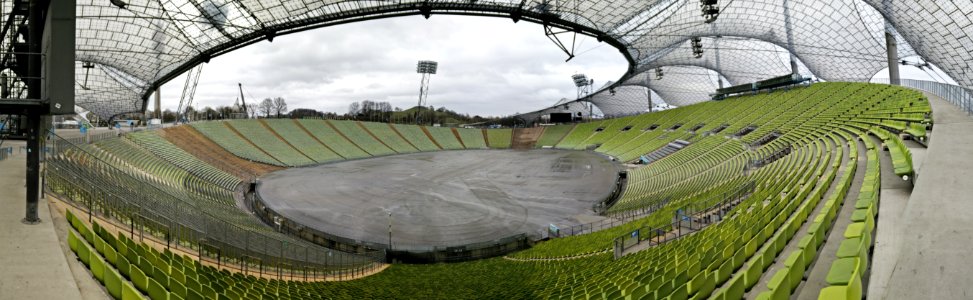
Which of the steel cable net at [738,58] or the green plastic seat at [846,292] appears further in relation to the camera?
the steel cable net at [738,58]

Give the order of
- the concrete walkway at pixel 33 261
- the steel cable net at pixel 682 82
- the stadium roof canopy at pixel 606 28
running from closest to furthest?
the concrete walkway at pixel 33 261 → the stadium roof canopy at pixel 606 28 → the steel cable net at pixel 682 82

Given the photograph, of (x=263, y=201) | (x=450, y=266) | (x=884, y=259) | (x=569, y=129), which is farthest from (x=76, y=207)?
(x=569, y=129)

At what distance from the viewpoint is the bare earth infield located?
21953 mm

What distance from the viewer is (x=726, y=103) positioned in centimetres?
5209

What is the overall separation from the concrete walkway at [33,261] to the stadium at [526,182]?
0.05 meters

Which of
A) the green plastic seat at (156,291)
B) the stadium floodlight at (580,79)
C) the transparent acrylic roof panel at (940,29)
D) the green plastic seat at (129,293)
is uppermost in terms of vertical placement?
the stadium floodlight at (580,79)

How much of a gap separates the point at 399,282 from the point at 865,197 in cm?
1182

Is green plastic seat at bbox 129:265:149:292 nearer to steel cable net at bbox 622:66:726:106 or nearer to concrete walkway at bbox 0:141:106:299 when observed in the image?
concrete walkway at bbox 0:141:106:299

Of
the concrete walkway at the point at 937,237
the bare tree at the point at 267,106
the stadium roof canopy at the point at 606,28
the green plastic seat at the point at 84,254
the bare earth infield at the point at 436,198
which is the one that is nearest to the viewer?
the concrete walkway at the point at 937,237

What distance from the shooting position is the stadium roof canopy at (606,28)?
2244 cm

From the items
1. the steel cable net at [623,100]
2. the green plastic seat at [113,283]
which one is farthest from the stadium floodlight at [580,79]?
the green plastic seat at [113,283]

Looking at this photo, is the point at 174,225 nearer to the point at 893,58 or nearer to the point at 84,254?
the point at 84,254

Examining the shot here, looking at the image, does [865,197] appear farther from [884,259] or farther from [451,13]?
[451,13]

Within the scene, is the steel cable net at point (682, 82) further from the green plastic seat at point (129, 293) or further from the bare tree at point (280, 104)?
the bare tree at point (280, 104)
